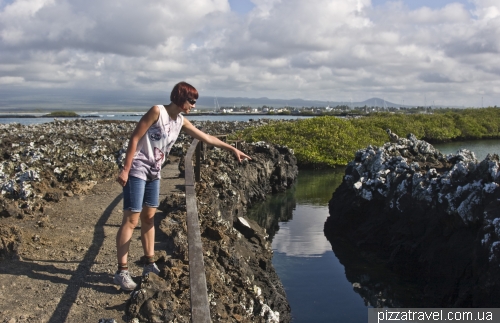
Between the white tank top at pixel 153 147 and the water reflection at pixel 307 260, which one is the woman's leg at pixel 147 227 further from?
the water reflection at pixel 307 260

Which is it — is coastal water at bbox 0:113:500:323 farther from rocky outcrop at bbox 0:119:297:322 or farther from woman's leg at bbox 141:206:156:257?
woman's leg at bbox 141:206:156:257

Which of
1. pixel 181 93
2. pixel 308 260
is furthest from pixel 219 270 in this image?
pixel 308 260

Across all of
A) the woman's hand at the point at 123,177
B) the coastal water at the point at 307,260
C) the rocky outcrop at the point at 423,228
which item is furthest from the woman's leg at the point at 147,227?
the rocky outcrop at the point at 423,228

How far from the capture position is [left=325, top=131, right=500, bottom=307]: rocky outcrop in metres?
6.45

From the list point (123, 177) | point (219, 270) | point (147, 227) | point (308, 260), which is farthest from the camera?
point (308, 260)

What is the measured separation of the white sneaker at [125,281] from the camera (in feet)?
14.7

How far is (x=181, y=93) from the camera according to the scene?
14.9 ft

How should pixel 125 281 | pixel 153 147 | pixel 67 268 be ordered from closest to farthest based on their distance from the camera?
pixel 125 281 < pixel 153 147 < pixel 67 268

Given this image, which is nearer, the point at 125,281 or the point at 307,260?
the point at 125,281

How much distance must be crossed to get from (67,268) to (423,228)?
5617mm

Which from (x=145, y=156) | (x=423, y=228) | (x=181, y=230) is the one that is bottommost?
(x=423, y=228)

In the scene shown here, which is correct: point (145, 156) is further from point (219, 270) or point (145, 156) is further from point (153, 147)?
point (219, 270)

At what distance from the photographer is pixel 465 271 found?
6719 mm

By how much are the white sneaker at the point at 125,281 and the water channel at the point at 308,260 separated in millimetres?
2903
